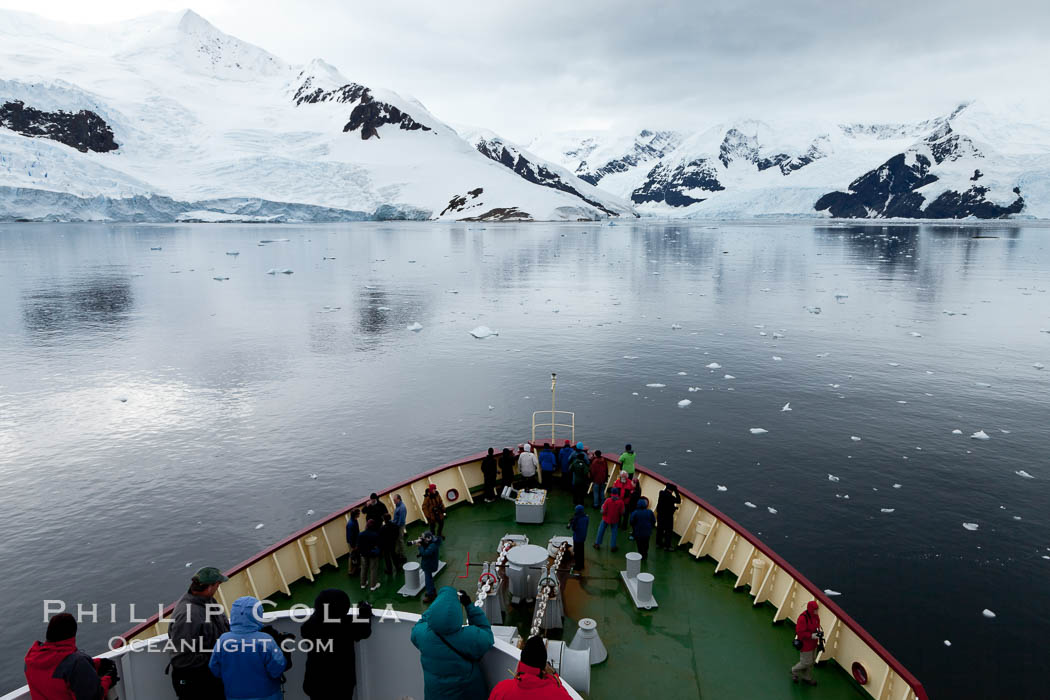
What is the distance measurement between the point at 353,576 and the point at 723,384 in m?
24.6

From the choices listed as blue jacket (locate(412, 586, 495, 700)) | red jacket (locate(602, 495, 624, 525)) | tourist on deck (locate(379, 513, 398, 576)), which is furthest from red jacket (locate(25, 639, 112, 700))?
red jacket (locate(602, 495, 624, 525))

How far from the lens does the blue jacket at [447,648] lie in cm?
562

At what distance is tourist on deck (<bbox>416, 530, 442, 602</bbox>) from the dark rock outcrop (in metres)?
230

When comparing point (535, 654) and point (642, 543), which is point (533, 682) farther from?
point (642, 543)

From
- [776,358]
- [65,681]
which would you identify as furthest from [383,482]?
[776,358]

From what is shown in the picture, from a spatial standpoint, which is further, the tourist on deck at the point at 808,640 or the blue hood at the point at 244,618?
the tourist on deck at the point at 808,640

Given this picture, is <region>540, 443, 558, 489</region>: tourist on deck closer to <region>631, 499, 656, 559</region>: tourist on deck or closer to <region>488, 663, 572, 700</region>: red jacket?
<region>631, 499, 656, 559</region>: tourist on deck

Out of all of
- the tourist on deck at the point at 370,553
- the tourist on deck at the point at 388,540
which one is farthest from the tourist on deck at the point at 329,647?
the tourist on deck at the point at 388,540

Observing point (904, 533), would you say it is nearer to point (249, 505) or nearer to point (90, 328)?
point (249, 505)

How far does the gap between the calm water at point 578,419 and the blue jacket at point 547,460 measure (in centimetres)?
752

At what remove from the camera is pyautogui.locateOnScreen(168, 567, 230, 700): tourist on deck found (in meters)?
5.50

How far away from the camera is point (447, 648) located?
18.5 feet

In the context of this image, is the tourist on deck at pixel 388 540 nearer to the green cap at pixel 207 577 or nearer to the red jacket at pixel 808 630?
the green cap at pixel 207 577

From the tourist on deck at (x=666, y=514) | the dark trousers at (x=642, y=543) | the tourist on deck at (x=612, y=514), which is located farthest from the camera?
the tourist on deck at (x=666, y=514)
